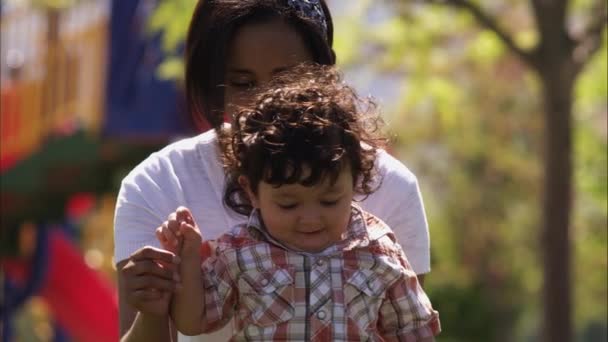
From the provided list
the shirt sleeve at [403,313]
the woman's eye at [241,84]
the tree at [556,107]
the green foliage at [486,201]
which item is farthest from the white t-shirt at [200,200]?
the green foliage at [486,201]

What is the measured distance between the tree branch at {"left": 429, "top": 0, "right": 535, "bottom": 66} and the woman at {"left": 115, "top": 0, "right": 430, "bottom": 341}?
17.6 ft

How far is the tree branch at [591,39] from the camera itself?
795 cm

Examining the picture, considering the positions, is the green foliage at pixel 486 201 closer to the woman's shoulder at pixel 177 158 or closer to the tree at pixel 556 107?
the tree at pixel 556 107

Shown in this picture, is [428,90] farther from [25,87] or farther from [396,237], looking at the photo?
[396,237]

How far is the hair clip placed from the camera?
2.67 m

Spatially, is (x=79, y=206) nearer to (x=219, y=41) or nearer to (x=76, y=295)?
(x=76, y=295)

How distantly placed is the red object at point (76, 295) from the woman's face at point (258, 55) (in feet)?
25.8

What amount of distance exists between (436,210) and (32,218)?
7514mm

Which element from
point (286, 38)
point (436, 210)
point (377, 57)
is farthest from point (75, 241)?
point (286, 38)

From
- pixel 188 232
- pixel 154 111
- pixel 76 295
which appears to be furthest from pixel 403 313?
pixel 76 295

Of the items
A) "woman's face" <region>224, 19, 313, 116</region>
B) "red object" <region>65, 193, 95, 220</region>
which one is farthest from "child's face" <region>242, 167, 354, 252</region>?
"red object" <region>65, 193, 95, 220</region>

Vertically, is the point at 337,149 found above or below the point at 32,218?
above

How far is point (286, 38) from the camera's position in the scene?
8.54ft

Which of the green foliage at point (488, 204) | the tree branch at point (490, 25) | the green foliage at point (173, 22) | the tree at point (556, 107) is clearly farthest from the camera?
the green foliage at point (488, 204)
